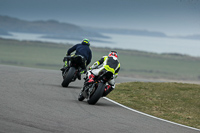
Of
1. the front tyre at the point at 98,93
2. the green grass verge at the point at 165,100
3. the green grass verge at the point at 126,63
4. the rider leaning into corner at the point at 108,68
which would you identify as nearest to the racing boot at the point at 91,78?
the rider leaning into corner at the point at 108,68

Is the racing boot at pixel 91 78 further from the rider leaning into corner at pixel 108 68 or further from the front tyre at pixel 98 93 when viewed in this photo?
the front tyre at pixel 98 93

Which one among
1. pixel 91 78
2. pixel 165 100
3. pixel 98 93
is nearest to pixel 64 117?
pixel 98 93

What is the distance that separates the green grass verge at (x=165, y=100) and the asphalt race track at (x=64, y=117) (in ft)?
3.68

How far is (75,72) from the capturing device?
1795cm

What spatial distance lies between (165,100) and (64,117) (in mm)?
7461

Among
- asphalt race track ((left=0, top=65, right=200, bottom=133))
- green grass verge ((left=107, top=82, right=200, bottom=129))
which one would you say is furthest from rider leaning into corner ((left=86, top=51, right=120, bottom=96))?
green grass verge ((left=107, top=82, right=200, bottom=129))

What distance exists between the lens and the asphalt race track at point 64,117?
9.59m

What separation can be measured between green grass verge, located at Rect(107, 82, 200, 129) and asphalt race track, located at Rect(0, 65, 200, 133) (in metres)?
1.12

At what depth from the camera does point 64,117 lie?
10.9 m

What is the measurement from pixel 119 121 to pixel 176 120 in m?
2.74

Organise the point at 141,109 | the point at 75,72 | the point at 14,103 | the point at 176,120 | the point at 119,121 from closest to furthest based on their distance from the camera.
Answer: the point at 119,121
the point at 14,103
the point at 176,120
the point at 141,109
the point at 75,72

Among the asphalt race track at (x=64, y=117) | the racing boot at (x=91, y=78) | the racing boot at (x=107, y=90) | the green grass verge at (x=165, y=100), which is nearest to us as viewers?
the asphalt race track at (x=64, y=117)

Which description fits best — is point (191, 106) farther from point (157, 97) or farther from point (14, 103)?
point (14, 103)

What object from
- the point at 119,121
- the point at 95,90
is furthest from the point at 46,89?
the point at 119,121
